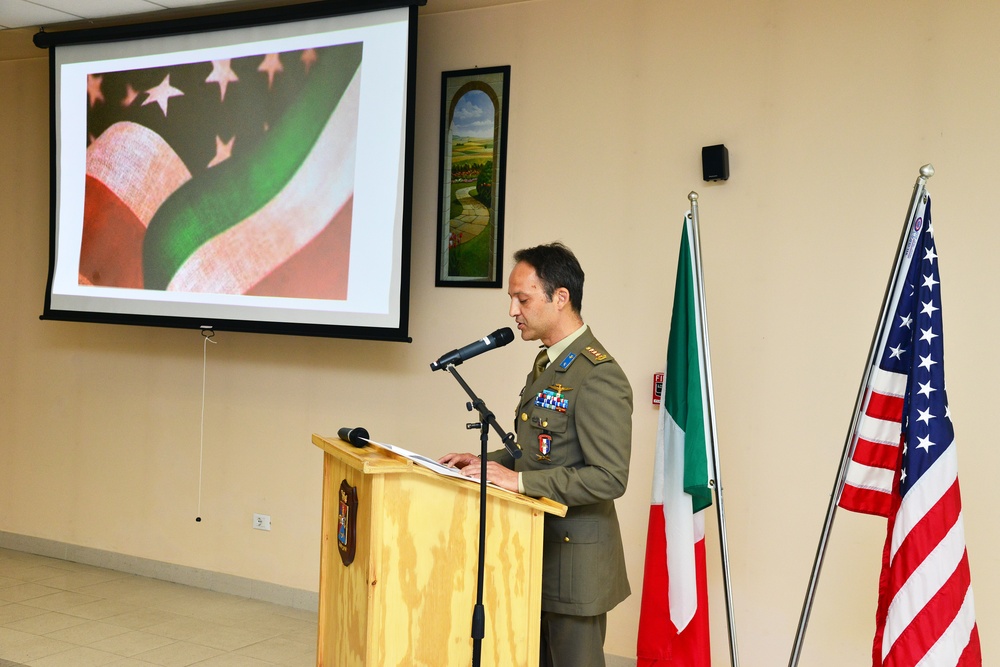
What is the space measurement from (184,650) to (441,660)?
2.26 m

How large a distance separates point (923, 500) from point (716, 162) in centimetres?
155

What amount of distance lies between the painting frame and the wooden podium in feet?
6.74

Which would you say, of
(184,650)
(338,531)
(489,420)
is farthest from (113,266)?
(489,420)

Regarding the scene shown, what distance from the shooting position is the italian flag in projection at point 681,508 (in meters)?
3.27

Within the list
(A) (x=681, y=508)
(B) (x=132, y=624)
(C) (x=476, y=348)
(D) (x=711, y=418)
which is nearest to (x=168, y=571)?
(B) (x=132, y=624)

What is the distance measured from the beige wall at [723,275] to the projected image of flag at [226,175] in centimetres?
39

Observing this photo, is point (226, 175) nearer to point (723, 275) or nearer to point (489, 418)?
point (723, 275)

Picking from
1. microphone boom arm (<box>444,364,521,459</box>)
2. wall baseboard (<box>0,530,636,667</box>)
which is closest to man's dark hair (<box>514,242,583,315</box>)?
microphone boom arm (<box>444,364,521,459</box>)

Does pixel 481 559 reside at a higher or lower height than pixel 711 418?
lower

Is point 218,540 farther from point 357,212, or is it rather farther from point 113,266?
point 357,212

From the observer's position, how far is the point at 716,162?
12.5 feet

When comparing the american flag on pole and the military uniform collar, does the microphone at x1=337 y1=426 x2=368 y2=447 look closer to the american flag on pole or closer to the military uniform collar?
the military uniform collar

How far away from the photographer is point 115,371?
18.1 feet

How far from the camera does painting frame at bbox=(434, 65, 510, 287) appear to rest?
14.4 ft
